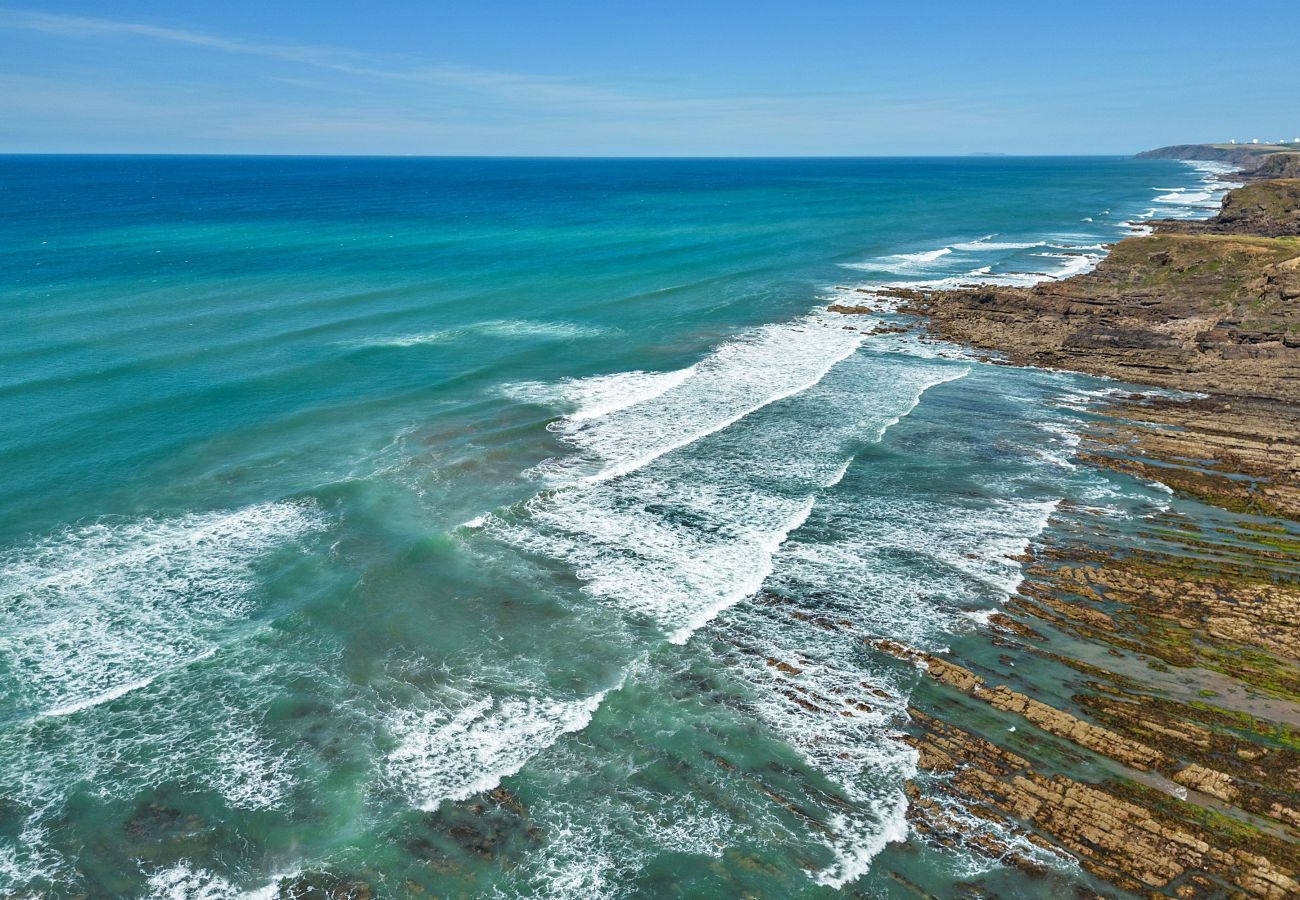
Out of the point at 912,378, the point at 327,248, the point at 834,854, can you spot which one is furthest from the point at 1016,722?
the point at 327,248

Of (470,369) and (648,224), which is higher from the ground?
(648,224)

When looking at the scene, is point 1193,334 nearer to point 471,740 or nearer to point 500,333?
point 500,333

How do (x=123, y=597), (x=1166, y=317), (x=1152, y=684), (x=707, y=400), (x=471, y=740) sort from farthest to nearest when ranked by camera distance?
(x=1166, y=317), (x=707, y=400), (x=123, y=597), (x=1152, y=684), (x=471, y=740)

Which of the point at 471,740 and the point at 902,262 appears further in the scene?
the point at 902,262

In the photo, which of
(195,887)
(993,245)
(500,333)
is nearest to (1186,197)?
(993,245)

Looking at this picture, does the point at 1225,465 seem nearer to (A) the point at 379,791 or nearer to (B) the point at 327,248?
(A) the point at 379,791

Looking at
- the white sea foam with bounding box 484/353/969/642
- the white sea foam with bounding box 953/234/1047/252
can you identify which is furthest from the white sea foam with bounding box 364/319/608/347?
the white sea foam with bounding box 953/234/1047/252

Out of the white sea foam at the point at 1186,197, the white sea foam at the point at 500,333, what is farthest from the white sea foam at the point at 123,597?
the white sea foam at the point at 1186,197
